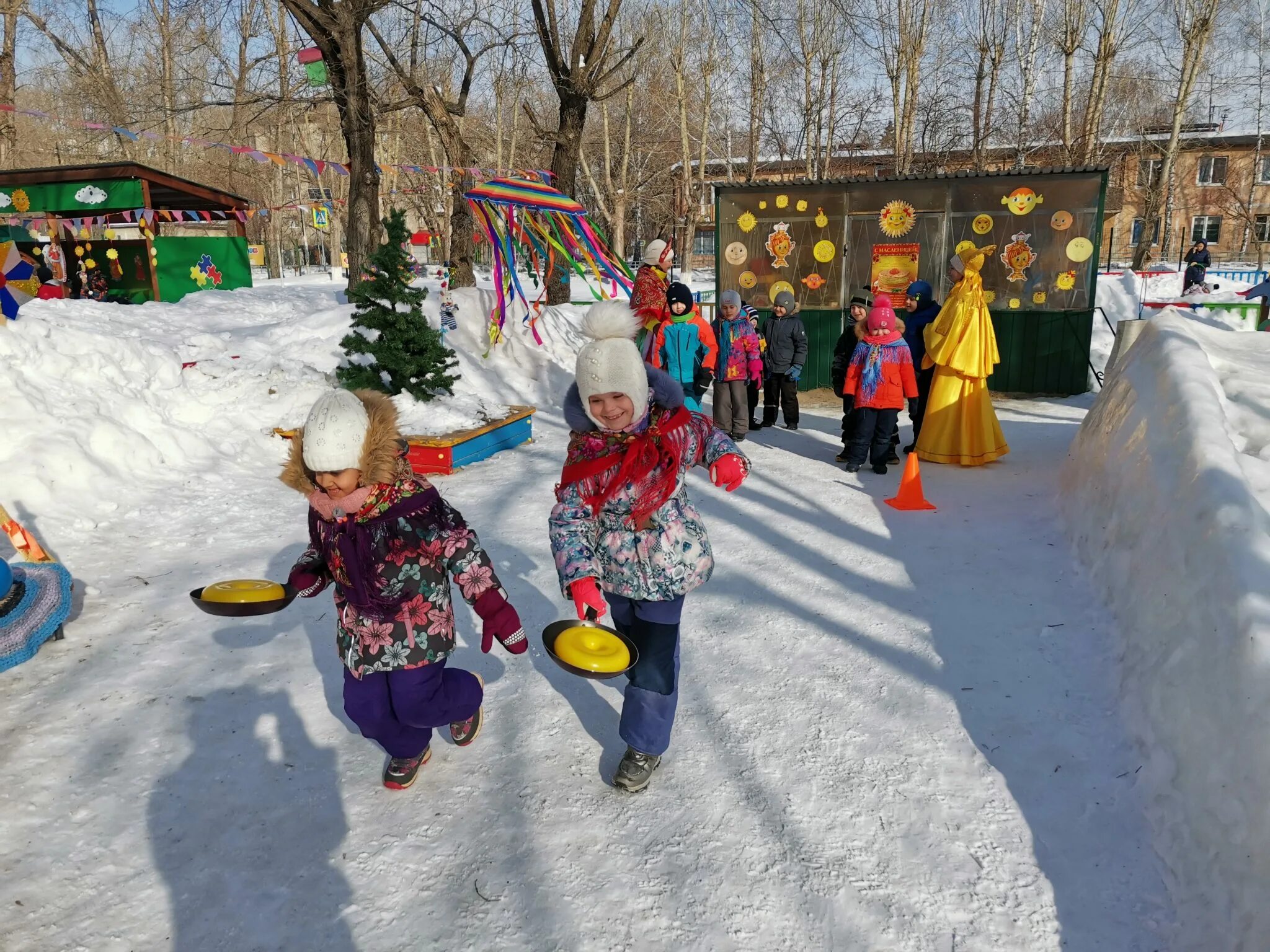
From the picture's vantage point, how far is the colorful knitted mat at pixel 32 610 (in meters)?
3.61

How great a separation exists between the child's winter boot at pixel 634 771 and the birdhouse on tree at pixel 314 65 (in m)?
12.2

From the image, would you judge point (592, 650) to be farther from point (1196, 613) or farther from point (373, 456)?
point (1196, 613)

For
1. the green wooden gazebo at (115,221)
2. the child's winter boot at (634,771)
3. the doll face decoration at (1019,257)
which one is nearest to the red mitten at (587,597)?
the child's winter boot at (634,771)

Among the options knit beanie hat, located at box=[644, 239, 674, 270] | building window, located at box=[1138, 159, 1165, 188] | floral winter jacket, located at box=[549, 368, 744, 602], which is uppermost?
building window, located at box=[1138, 159, 1165, 188]

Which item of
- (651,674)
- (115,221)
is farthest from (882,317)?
(115,221)

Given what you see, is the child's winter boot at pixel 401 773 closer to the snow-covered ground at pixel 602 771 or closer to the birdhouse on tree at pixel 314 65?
the snow-covered ground at pixel 602 771

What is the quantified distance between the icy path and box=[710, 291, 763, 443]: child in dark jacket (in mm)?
3690

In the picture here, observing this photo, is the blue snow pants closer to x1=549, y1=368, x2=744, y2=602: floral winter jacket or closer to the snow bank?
x1=549, y1=368, x2=744, y2=602: floral winter jacket

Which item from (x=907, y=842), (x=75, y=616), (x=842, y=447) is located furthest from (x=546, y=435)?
(x=907, y=842)

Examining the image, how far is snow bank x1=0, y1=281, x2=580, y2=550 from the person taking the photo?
18.9ft

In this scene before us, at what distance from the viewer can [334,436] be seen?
2490 mm

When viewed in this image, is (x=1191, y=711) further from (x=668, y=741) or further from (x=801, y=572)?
(x=801, y=572)

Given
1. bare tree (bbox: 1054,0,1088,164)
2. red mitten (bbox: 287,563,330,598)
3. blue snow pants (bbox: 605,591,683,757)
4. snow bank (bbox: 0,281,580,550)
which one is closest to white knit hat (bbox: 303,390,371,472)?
red mitten (bbox: 287,563,330,598)

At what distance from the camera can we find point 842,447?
26.7 feet
